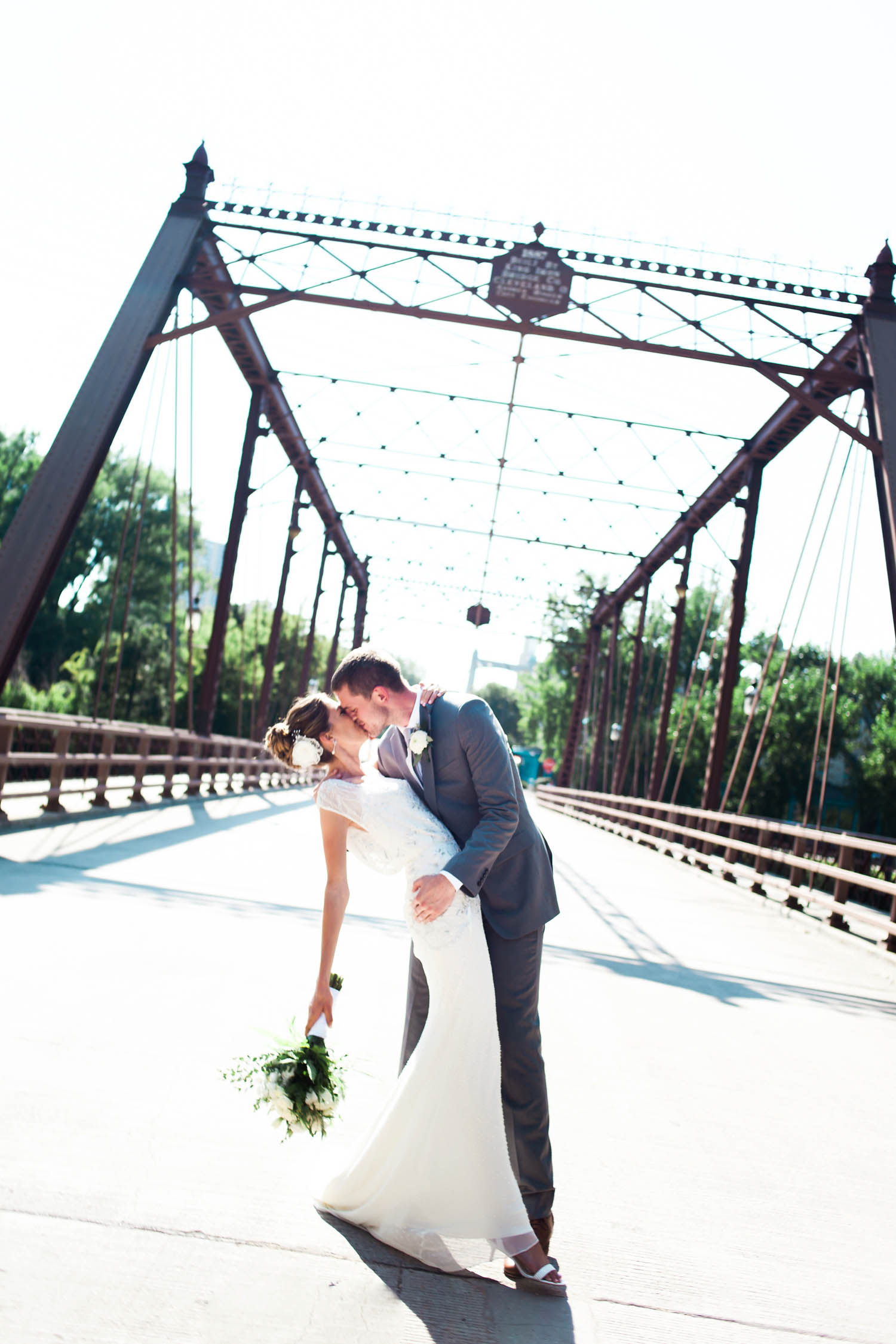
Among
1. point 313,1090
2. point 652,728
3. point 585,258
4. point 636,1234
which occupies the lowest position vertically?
point 636,1234

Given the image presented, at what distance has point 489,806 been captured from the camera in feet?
10.5

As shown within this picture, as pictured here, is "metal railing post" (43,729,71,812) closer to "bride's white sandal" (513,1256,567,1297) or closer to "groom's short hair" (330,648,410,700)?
"groom's short hair" (330,648,410,700)

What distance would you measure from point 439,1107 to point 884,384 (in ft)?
41.7

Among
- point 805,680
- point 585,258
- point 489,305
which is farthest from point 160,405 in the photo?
point 805,680

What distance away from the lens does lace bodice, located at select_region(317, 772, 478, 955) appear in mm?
3111

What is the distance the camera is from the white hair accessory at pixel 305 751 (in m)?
3.18

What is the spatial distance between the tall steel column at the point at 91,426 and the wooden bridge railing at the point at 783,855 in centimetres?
859

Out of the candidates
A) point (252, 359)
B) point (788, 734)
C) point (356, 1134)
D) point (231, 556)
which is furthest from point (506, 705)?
point (356, 1134)

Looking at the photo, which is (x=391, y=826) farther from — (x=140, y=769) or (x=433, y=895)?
(x=140, y=769)

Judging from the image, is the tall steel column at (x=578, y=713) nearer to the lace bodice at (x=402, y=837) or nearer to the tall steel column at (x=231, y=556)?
the tall steel column at (x=231, y=556)

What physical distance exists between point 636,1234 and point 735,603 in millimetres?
17888

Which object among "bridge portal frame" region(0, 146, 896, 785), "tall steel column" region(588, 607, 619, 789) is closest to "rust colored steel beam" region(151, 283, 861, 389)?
"bridge portal frame" region(0, 146, 896, 785)

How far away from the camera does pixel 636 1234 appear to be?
3.40 meters

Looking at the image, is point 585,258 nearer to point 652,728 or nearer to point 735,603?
point 735,603
